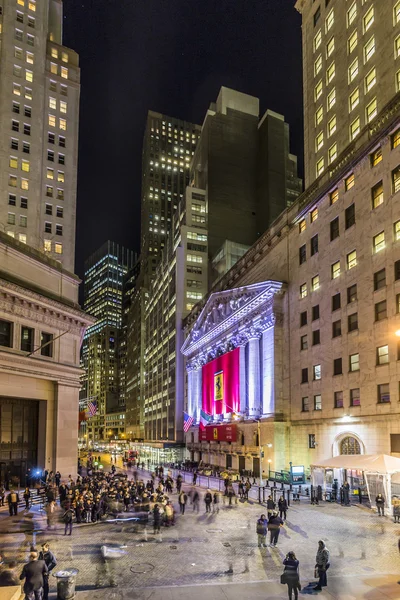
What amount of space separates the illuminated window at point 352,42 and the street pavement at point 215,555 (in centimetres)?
4436

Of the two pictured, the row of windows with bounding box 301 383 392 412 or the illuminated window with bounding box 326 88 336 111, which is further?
the illuminated window with bounding box 326 88 336 111

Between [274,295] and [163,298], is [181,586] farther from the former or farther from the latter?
[163,298]

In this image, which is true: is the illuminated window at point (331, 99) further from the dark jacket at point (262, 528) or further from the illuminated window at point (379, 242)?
the dark jacket at point (262, 528)

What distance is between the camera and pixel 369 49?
49969 millimetres

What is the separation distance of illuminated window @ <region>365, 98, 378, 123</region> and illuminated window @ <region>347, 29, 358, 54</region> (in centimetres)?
814

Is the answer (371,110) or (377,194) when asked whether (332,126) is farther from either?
(377,194)

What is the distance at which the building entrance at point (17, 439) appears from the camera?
131 feet

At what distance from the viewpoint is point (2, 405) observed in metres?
40.1

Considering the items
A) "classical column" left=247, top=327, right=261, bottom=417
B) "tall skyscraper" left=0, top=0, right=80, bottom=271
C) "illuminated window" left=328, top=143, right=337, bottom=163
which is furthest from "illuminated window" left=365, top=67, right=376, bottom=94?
"tall skyscraper" left=0, top=0, right=80, bottom=271

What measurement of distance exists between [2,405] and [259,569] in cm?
2776

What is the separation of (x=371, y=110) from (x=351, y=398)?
26.6 meters

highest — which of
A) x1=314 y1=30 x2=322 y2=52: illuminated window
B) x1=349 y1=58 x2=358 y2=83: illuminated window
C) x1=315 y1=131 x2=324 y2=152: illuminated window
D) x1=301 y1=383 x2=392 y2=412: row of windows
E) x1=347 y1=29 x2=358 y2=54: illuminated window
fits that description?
x1=314 y1=30 x2=322 y2=52: illuminated window

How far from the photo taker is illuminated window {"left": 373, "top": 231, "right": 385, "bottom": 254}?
4166 centimetres

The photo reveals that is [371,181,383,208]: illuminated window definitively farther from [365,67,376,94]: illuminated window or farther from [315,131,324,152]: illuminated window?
[315,131,324,152]: illuminated window
